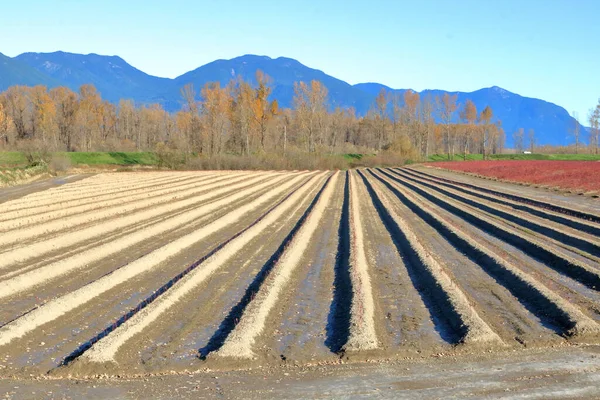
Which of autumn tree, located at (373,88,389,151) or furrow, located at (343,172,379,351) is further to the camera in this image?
autumn tree, located at (373,88,389,151)

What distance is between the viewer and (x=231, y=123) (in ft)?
273

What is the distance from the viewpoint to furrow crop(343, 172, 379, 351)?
9.17 metres

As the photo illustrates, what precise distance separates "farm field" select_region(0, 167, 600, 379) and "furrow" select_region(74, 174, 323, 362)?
0.04 meters

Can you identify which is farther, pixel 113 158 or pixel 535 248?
pixel 113 158

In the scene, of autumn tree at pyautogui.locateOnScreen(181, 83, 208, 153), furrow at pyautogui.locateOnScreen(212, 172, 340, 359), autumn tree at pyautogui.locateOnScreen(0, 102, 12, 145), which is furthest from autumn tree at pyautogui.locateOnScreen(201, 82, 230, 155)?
furrow at pyautogui.locateOnScreen(212, 172, 340, 359)

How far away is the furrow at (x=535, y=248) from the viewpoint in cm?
1425

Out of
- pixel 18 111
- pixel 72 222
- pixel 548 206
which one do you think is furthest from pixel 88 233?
pixel 18 111

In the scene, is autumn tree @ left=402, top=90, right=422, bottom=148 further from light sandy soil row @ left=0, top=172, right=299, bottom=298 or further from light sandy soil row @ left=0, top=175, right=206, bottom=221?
light sandy soil row @ left=0, top=172, right=299, bottom=298

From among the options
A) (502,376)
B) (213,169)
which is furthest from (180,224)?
(213,169)

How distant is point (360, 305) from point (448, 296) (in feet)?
6.70

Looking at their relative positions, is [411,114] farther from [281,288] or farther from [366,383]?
[366,383]

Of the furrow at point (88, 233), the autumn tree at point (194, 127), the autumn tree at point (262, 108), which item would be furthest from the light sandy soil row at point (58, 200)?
the autumn tree at point (262, 108)

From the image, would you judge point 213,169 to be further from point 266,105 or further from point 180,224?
point 180,224

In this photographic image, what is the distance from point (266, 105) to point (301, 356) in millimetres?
77964
